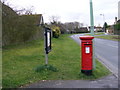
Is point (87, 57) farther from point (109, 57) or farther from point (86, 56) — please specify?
point (109, 57)

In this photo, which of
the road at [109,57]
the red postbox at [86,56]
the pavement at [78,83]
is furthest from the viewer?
the road at [109,57]

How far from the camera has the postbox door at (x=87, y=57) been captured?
22.0ft

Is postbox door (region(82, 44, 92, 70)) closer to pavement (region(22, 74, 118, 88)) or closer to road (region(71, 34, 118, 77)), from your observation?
pavement (region(22, 74, 118, 88))

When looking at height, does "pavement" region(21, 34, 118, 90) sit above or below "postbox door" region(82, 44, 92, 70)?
below

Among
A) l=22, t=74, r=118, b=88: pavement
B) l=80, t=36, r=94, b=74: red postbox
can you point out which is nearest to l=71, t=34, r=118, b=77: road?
l=80, t=36, r=94, b=74: red postbox

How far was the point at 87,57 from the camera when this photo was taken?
22.2 ft

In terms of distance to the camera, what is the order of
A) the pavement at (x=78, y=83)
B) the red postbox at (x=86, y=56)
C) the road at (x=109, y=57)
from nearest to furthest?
1. the pavement at (x=78, y=83)
2. the red postbox at (x=86, y=56)
3. the road at (x=109, y=57)

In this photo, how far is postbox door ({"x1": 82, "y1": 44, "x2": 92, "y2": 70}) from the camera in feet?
22.0

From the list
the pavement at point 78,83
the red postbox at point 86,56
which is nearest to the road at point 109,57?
the red postbox at point 86,56

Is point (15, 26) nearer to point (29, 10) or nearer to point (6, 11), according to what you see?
point (6, 11)

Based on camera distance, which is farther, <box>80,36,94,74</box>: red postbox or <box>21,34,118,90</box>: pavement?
<box>80,36,94,74</box>: red postbox

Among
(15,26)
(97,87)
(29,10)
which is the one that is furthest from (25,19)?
(97,87)

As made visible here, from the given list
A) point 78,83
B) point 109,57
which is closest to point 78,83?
point 78,83

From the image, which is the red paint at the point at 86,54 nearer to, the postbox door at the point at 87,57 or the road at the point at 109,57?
the postbox door at the point at 87,57
